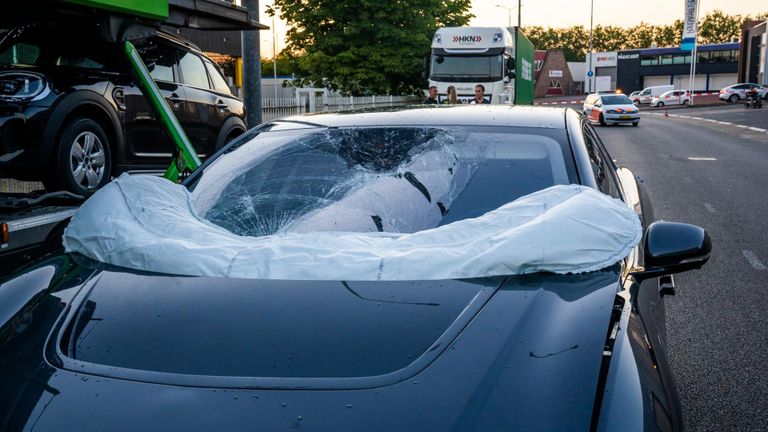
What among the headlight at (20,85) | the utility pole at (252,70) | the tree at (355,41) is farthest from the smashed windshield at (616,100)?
the headlight at (20,85)

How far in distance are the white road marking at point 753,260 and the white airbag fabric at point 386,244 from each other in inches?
180

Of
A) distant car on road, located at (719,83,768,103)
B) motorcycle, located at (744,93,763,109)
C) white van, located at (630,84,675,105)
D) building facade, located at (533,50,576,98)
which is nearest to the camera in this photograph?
motorcycle, located at (744,93,763,109)

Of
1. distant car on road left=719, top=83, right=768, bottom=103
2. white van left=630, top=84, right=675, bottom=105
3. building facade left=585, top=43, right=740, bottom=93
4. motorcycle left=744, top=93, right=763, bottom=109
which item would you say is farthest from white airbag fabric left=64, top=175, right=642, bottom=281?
building facade left=585, top=43, right=740, bottom=93

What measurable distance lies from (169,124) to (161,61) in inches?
126

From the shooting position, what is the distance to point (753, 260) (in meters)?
6.87

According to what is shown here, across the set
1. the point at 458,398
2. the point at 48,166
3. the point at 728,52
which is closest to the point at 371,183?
the point at 458,398

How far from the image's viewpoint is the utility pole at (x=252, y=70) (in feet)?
38.9

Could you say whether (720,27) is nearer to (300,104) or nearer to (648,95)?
(648,95)

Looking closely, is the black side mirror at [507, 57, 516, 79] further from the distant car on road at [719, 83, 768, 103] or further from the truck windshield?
the distant car on road at [719, 83, 768, 103]

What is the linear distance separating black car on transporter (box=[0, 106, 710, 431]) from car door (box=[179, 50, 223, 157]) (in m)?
5.76

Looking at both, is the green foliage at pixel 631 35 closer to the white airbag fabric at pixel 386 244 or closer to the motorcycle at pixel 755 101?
the motorcycle at pixel 755 101

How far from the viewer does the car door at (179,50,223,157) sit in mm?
8773

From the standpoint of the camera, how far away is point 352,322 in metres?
1.95

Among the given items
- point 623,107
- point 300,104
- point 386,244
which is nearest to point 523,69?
point 623,107
